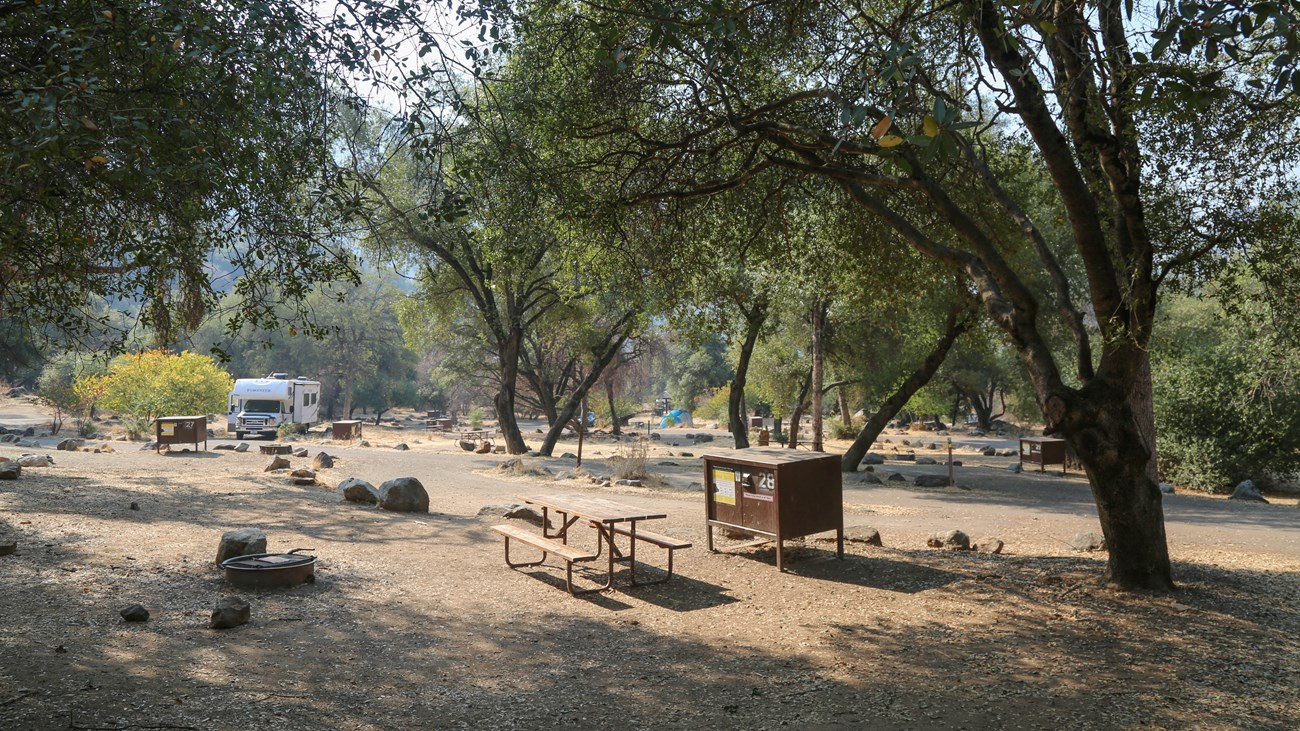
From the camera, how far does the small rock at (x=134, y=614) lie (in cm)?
654

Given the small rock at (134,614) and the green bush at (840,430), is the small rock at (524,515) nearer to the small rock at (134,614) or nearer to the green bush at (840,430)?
the small rock at (134,614)

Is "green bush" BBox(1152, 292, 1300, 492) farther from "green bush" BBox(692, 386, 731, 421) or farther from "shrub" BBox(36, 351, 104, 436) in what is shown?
"shrub" BBox(36, 351, 104, 436)

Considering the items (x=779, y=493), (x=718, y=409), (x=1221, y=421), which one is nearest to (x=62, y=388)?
(x=718, y=409)

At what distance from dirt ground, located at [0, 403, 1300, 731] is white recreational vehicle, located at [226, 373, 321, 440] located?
27142mm

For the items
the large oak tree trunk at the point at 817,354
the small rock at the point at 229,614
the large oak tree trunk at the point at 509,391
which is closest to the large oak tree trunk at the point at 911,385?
the large oak tree trunk at the point at 817,354

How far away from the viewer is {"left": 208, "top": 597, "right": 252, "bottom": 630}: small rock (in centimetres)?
652

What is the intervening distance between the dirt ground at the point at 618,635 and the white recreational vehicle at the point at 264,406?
89.0 ft

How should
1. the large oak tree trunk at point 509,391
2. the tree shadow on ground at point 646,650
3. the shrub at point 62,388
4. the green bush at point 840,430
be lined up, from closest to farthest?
the tree shadow on ground at point 646,650
the large oak tree trunk at point 509,391
the shrub at point 62,388
the green bush at point 840,430

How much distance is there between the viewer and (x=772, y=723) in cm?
508

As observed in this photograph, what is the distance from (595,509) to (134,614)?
163 inches

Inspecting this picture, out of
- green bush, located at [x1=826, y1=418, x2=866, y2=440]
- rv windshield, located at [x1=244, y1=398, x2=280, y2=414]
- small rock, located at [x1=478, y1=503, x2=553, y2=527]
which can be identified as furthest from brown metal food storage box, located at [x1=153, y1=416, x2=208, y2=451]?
green bush, located at [x1=826, y1=418, x2=866, y2=440]

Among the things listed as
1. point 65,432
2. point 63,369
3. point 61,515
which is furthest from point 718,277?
point 63,369

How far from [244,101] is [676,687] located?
481 cm

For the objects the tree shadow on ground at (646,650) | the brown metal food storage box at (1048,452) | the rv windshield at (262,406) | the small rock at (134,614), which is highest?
the rv windshield at (262,406)
